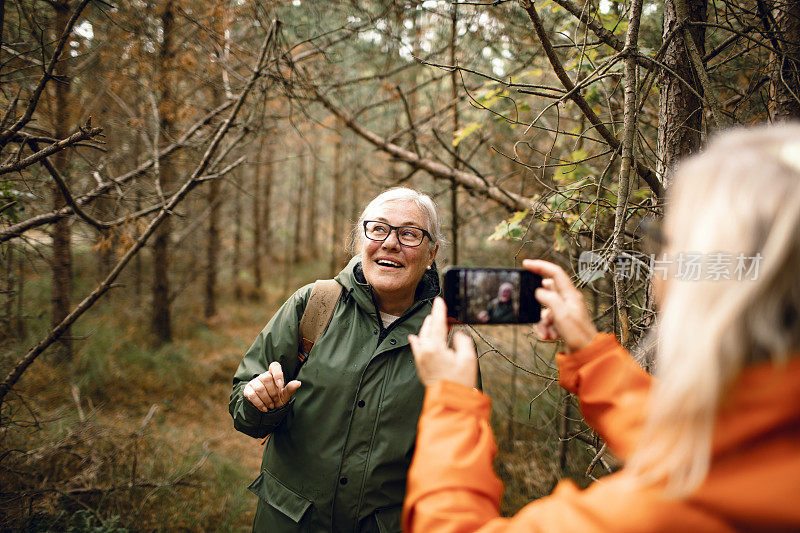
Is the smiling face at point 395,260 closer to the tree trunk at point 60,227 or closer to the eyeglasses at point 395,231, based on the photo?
the eyeglasses at point 395,231

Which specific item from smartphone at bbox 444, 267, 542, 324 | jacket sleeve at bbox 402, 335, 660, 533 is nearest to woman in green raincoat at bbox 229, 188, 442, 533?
smartphone at bbox 444, 267, 542, 324

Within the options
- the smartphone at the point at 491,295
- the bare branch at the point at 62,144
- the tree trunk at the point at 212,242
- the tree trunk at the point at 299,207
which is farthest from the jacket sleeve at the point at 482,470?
the tree trunk at the point at 299,207

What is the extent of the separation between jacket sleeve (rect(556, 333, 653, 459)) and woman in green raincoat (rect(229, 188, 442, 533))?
0.77 meters

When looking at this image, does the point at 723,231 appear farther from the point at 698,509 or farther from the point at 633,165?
the point at 633,165

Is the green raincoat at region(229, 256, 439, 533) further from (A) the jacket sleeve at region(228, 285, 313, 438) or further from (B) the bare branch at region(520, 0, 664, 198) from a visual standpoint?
(B) the bare branch at region(520, 0, 664, 198)

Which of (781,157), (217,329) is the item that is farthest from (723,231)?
(217,329)

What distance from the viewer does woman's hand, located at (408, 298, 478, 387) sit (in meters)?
1.12

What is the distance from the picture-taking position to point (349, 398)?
5.80 feet

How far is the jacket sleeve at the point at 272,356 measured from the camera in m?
1.80

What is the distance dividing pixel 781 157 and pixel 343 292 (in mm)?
1642

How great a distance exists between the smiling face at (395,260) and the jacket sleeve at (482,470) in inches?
35.7

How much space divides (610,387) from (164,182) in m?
7.34

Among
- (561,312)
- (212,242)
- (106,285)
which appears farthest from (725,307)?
(212,242)

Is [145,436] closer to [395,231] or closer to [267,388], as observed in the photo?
[267,388]
